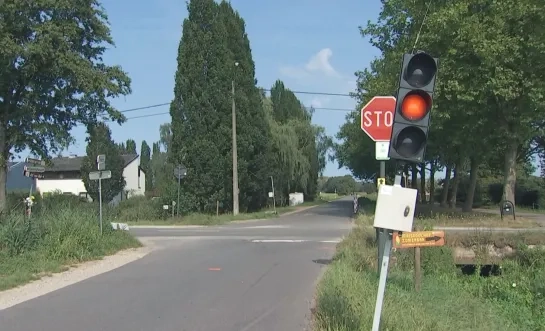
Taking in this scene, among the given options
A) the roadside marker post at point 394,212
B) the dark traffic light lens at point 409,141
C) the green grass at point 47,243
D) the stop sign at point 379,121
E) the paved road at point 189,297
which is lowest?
the paved road at point 189,297

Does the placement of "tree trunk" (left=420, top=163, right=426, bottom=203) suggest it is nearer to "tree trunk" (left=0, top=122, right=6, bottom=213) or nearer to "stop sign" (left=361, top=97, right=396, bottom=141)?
"tree trunk" (left=0, top=122, right=6, bottom=213)

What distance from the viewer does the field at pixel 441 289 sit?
6.97 meters

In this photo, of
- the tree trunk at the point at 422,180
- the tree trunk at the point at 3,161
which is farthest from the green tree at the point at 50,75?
the tree trunk at the point at 422,180

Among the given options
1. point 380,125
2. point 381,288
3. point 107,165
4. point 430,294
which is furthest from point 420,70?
point 107,165

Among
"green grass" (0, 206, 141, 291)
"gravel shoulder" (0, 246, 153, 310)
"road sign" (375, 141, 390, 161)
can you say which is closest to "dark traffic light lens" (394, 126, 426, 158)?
"road sign" (375, 141, 390, 161)

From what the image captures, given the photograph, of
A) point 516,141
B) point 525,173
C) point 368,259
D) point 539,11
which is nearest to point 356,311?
point 368,259

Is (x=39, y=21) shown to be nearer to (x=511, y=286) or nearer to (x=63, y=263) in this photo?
(x=63, y=263)

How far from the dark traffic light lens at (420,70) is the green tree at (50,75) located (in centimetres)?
1780

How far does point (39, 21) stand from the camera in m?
21.5

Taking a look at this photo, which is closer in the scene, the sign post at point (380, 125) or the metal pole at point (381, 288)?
the metal pole at point (381, 288)

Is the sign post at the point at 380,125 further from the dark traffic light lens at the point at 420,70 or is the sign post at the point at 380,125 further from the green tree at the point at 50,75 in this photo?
the green tree at the point at 50,75

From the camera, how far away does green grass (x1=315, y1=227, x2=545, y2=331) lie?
6.88m

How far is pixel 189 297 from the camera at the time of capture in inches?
374

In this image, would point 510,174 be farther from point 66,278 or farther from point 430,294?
point 66,278
